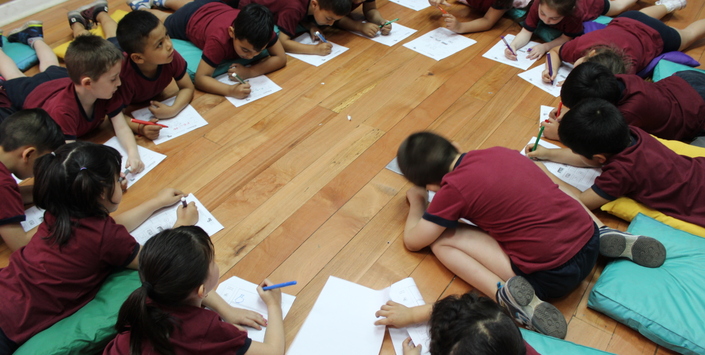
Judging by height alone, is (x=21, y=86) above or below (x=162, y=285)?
below

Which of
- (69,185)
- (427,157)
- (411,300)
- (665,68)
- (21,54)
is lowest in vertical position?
(411,300)

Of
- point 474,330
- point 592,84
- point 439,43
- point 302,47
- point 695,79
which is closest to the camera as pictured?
point 474,330

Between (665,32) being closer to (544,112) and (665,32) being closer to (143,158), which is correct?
(544,112)

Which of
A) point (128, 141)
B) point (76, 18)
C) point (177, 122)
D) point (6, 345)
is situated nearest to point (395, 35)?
point (177, 122)

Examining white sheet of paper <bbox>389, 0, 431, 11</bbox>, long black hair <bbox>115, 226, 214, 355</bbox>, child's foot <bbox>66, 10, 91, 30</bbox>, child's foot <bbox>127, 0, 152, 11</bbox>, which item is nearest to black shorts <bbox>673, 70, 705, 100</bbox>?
white sheet of paper <bbox>389, 0, 431, 11</bbox>

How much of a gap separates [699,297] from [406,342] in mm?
933

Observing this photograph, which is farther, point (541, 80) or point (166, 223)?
point (541, 80)

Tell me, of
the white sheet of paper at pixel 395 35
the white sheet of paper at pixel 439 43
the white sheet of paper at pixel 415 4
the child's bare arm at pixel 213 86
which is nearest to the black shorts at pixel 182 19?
the child's bare arm at pixel 213 86

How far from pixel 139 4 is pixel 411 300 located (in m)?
2.69

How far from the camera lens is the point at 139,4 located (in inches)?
117

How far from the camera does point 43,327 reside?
130cm

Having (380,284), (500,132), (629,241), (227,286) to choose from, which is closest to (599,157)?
(629,241)

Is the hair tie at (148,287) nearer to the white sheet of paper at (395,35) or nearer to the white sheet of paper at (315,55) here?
the white sheet of paper at (315,55)

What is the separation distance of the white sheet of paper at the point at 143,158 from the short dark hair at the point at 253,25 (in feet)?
2.38
